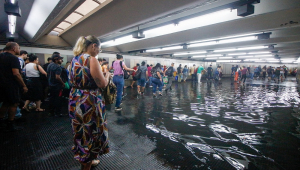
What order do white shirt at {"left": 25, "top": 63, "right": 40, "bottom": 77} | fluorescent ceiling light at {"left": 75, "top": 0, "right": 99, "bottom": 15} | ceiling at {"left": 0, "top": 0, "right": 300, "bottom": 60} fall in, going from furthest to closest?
fluorescent ceiling light at {"left": 75, "top": 0, "right": 99, "bottom": 15} < ceiling at {"left": 0, "top": 0, "right": 300, "bottom": 60} < white shirt at {"left": 25, "top": 63, "right": 40, "bottom": 77}

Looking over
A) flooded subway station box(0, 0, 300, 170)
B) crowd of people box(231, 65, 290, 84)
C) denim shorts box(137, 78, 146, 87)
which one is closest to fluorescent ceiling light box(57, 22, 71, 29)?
flooded subway station box(0, 0, 300, 170)

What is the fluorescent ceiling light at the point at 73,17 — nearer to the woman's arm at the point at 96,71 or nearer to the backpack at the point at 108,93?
the backpack at the point at 108,93

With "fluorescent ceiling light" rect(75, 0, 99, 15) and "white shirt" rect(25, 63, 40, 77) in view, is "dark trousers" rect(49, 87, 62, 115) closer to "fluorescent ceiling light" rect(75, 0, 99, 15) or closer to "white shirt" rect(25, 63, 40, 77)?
"white shirt" rect(25, 63, 40, 77)

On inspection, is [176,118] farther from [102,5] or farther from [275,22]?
[275,22]

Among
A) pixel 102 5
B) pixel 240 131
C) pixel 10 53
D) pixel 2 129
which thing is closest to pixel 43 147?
pixel 2 129

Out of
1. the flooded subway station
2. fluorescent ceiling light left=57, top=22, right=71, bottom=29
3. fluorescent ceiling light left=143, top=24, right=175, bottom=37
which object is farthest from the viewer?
fluorescent ceiling light left=57, top=22, right=71, bottom=29

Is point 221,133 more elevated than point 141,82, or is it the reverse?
point 141,82

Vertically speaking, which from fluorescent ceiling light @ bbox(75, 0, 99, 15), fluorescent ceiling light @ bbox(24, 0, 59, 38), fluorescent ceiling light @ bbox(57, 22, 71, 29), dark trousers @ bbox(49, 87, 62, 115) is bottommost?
dark trousers @ bbox(49, 87, 62, 115)

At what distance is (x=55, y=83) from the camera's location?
11.7 ft

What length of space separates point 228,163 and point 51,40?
11.1 m

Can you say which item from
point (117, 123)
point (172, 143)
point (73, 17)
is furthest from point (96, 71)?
point (73, 17)

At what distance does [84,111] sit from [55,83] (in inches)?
115

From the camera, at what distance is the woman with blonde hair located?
4.42ft

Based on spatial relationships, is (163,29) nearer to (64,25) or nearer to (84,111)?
(64,25)
